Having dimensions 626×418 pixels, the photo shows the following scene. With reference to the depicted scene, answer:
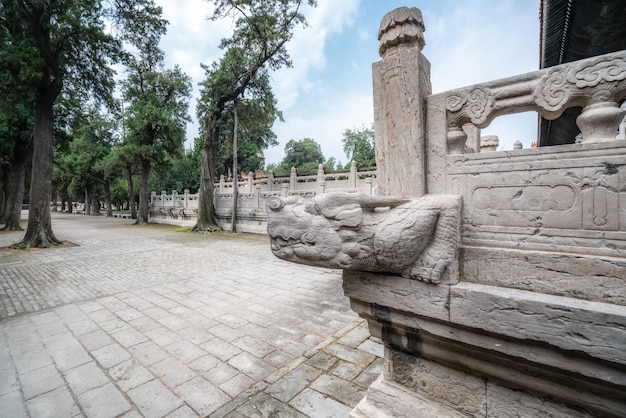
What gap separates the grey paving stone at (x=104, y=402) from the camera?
2102 mm

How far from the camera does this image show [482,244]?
153 centimetres

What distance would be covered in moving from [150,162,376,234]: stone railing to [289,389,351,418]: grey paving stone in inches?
340

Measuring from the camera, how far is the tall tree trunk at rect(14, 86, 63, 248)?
949 cm

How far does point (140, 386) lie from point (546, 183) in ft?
10.7

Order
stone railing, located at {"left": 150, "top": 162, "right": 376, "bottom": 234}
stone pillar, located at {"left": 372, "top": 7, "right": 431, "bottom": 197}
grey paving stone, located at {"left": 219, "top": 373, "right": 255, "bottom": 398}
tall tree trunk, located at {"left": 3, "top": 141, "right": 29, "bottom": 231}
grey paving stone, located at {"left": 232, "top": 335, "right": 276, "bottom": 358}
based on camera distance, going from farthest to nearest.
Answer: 1. tall tree trunk, located at {"left": 3, "top": 141, "right": 29, "bottom": 231}
2. stone railing, located at {"left": 150, "top": 162, "right": 376, "bottom": 234}
3. grey paving stone, located at {"left": 232, "top": 335, "right": 276, "bottom": 358}
4. grey paving stone, located at {"left": 219, "top": 373, "right": 255, "bottom": 398}
5. stone pillar, located at {"left": 372, "top": 7, "right": 431, "bottom": 197}

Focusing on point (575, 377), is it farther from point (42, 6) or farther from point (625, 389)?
point (42, 6)

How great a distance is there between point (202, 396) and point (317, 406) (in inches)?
37.5

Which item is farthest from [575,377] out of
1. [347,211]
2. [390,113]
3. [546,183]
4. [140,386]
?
[140,386]

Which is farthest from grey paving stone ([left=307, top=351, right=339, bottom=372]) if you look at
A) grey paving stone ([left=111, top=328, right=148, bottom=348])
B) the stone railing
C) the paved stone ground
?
the stone railing

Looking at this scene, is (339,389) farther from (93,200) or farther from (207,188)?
(93,200)

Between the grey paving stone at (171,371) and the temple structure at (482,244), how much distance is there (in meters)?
1.69

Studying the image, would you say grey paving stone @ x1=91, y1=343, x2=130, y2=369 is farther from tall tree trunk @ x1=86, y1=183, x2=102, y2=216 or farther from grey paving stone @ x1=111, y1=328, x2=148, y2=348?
tall tree trunk @ x1=86, y1=183, x2=102, y2=216

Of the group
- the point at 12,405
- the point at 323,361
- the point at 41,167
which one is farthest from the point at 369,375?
the point at 41,167

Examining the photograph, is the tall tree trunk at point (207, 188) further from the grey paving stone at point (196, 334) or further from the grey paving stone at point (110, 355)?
the grey paving stone at point (110, 355)
